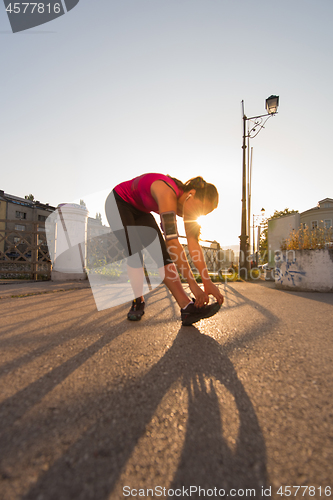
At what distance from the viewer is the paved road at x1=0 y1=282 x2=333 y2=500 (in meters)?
0.54

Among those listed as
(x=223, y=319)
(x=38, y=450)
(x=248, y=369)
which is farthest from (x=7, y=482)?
(x=223, y=319)

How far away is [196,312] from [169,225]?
0.72m

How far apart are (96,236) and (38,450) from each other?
7.38m

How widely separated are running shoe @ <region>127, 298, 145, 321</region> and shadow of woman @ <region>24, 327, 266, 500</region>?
1068 millimetres

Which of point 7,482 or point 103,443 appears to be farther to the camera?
point 103,443

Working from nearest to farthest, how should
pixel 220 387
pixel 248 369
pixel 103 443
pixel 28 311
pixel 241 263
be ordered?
pixel 103 443, pixel 220 387, pixel 248 369, pixel 28 311, pixel 241 263

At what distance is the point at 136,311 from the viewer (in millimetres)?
2227

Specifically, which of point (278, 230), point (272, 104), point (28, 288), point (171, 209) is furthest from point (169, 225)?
point (278, 230)

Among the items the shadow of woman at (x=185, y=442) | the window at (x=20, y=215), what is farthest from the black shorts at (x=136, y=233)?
the window at (x=20, y=215)

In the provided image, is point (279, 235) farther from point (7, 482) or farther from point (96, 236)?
point (7, 482)

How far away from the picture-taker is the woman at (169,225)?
180 cm

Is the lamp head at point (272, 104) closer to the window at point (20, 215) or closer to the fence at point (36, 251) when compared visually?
the fence at point (36, 251)

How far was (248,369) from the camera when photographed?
1.14m

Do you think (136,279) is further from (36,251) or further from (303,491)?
(36,251)
